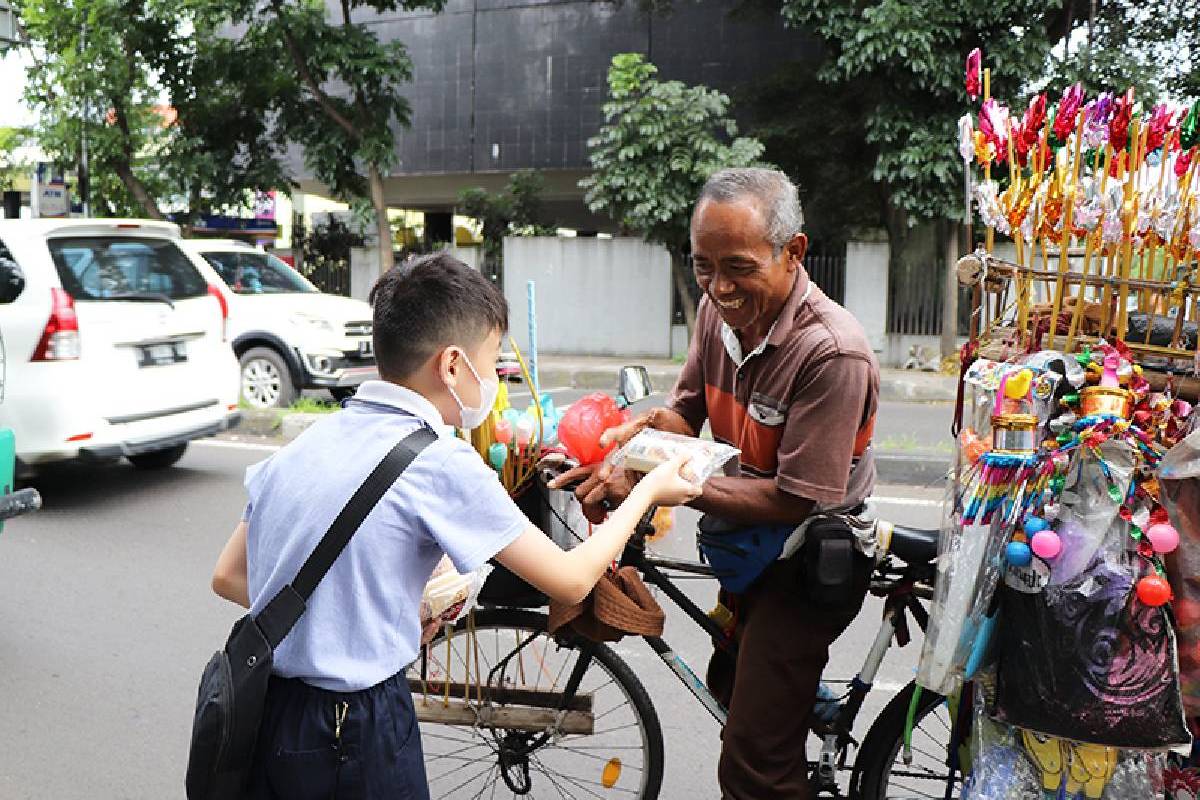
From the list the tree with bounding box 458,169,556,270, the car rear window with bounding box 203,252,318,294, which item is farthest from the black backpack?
the tree with bounding box 458,169,556,270

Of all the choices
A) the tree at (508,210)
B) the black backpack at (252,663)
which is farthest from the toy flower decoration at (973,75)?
the tree at (508,210)

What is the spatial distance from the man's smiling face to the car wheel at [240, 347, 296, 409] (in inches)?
318

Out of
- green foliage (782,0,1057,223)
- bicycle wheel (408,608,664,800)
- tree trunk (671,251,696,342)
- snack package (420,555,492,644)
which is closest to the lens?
snack package (420,555,492,644)

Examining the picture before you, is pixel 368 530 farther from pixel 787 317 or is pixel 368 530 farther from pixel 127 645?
pixel 127 645

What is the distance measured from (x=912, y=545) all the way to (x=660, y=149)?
456 inches

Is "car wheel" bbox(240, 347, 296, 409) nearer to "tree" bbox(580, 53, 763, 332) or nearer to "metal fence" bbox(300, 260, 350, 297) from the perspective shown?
"tree" bbox(580, 53, 763, 332)

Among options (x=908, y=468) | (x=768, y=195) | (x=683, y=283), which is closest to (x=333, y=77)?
(x=683, y=283)

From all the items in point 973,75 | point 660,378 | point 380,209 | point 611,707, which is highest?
point 380,209

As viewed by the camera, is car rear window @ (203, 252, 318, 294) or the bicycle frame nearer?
the bicycle frame

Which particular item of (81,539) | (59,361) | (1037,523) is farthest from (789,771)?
(59,361)

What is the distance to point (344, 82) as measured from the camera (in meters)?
14.8

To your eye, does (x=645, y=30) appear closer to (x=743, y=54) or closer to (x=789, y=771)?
(x=743, y=54)

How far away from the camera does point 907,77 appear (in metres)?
12.6

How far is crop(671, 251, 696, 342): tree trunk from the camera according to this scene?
14891 millimetres
